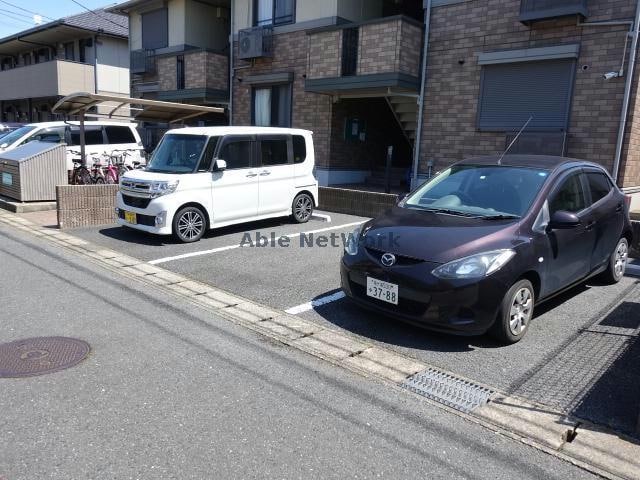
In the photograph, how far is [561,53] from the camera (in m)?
9.81

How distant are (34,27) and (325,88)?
19.5m

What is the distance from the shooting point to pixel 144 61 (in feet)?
63.9

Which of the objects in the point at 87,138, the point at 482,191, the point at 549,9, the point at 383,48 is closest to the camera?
the point at 482,191

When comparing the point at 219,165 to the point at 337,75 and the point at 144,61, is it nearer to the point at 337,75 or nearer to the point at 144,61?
the point at 337,75

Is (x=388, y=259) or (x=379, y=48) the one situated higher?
(x=379, y=48)

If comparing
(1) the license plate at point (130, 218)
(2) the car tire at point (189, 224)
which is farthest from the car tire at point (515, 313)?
(1) the license plate at point (130, 218)

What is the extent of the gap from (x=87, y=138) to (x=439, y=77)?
29.1ft

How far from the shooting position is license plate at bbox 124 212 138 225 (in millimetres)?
7898

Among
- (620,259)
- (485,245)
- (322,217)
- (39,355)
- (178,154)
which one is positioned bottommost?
(39,355)

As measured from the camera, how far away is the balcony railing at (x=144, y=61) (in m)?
19.4

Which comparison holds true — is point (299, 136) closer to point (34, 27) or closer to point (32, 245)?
point (32, 245)

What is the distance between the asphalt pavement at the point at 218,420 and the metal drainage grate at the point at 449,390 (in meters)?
0.14

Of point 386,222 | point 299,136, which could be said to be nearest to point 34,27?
point 299,136

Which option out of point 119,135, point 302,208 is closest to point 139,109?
point 119,135
